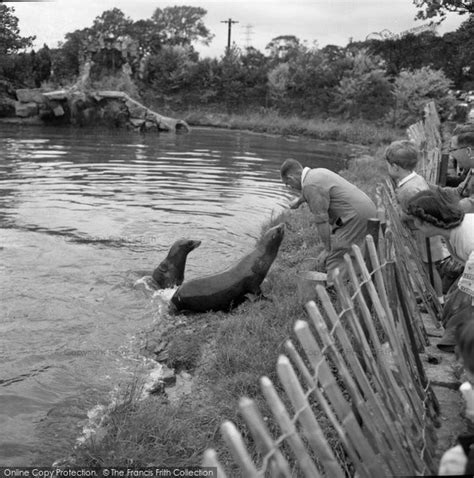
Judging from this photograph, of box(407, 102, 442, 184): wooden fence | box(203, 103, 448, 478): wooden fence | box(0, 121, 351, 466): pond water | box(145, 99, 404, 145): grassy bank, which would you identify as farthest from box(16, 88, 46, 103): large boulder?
box(203, 103, 448, 478): wooden fence

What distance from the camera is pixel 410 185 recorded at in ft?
19.7

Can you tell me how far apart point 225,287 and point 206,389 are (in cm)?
215

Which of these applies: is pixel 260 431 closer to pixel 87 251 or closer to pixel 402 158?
pixel 402 158

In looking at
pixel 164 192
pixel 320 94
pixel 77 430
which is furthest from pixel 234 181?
pixel 320 94

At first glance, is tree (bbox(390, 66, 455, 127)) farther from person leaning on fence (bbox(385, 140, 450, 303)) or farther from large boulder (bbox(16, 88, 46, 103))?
person leaning on fence (bbox(385, 140, 450, 303))

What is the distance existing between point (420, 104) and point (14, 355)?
34.3 meters

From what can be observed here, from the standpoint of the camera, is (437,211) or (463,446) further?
(437,211)

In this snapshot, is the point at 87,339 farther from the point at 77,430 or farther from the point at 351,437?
the point at 351,437

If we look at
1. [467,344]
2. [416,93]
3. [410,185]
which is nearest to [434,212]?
[467,344]

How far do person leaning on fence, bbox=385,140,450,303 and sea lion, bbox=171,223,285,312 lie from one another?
1.88 metres

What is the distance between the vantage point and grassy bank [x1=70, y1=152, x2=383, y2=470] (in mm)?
3986

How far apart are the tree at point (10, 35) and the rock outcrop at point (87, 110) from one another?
15.7 ft

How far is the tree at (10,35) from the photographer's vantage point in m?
38.6

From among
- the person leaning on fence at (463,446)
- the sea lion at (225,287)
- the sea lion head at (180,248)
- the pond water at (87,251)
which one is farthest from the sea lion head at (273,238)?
the person leaning on fence at (463,446)
